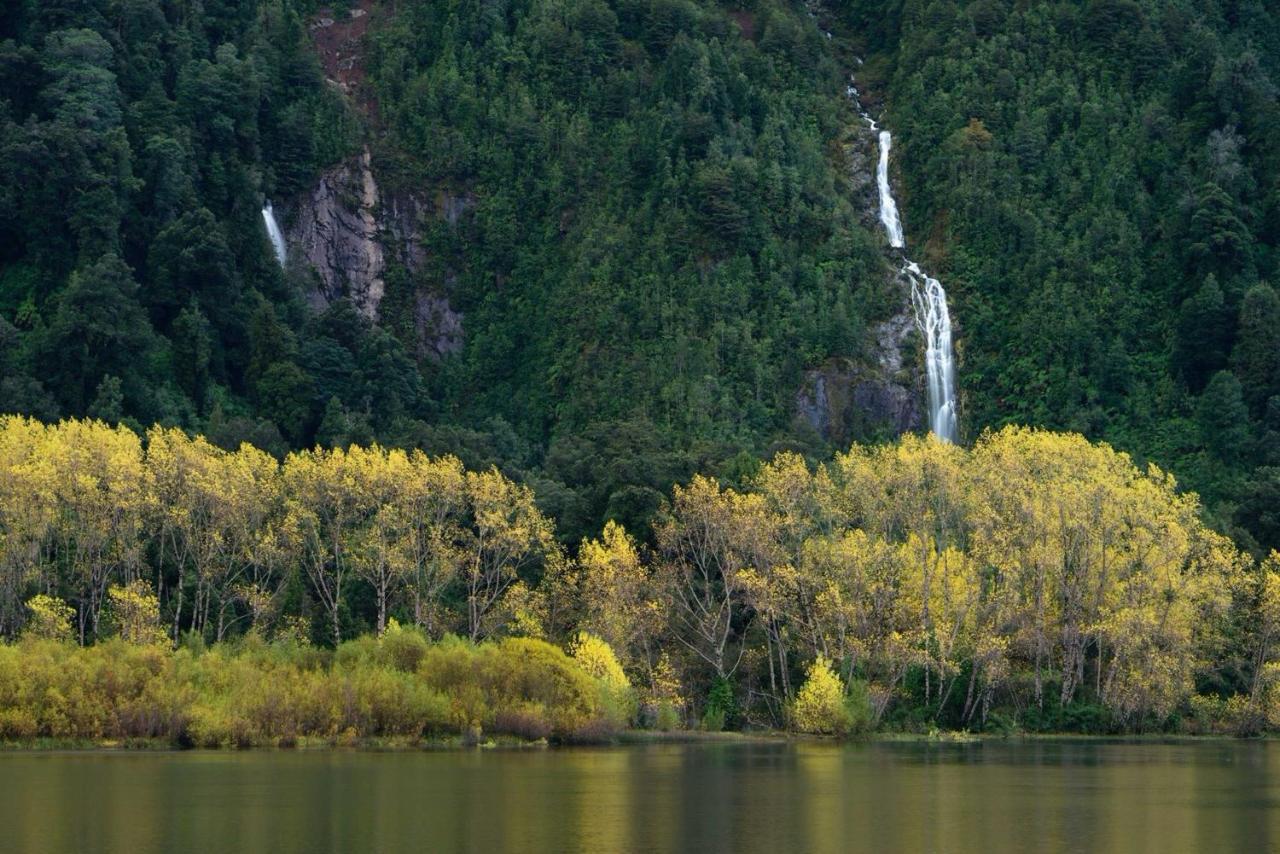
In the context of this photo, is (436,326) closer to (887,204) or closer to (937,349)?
(887,204)

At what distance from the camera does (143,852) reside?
52.2 metres

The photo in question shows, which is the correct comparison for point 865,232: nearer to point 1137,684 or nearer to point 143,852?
point 1137,684

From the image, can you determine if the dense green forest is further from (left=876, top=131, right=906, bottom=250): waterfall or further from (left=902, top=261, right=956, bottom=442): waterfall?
(left=902, top=261, right=956, bottom=442): waterfall

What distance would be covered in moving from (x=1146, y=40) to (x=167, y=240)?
8301cm

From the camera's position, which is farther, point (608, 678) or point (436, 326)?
point (436, 326)

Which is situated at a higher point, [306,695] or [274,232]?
[274,232]

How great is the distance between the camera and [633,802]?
65375mm

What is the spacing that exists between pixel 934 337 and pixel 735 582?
67.0 meters

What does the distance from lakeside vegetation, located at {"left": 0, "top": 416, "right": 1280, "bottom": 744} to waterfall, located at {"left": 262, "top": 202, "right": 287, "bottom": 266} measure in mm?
60272

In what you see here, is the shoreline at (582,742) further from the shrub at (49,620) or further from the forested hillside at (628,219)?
the forested hillside at (628,219)

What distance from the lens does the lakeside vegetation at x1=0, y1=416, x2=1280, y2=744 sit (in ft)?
326

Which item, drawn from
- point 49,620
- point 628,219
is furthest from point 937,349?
point 49,620

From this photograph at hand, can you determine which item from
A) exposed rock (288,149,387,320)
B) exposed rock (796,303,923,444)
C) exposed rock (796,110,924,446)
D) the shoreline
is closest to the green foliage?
the shoreline

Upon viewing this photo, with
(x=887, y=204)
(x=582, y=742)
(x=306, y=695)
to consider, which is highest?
(x=887, y=204)
